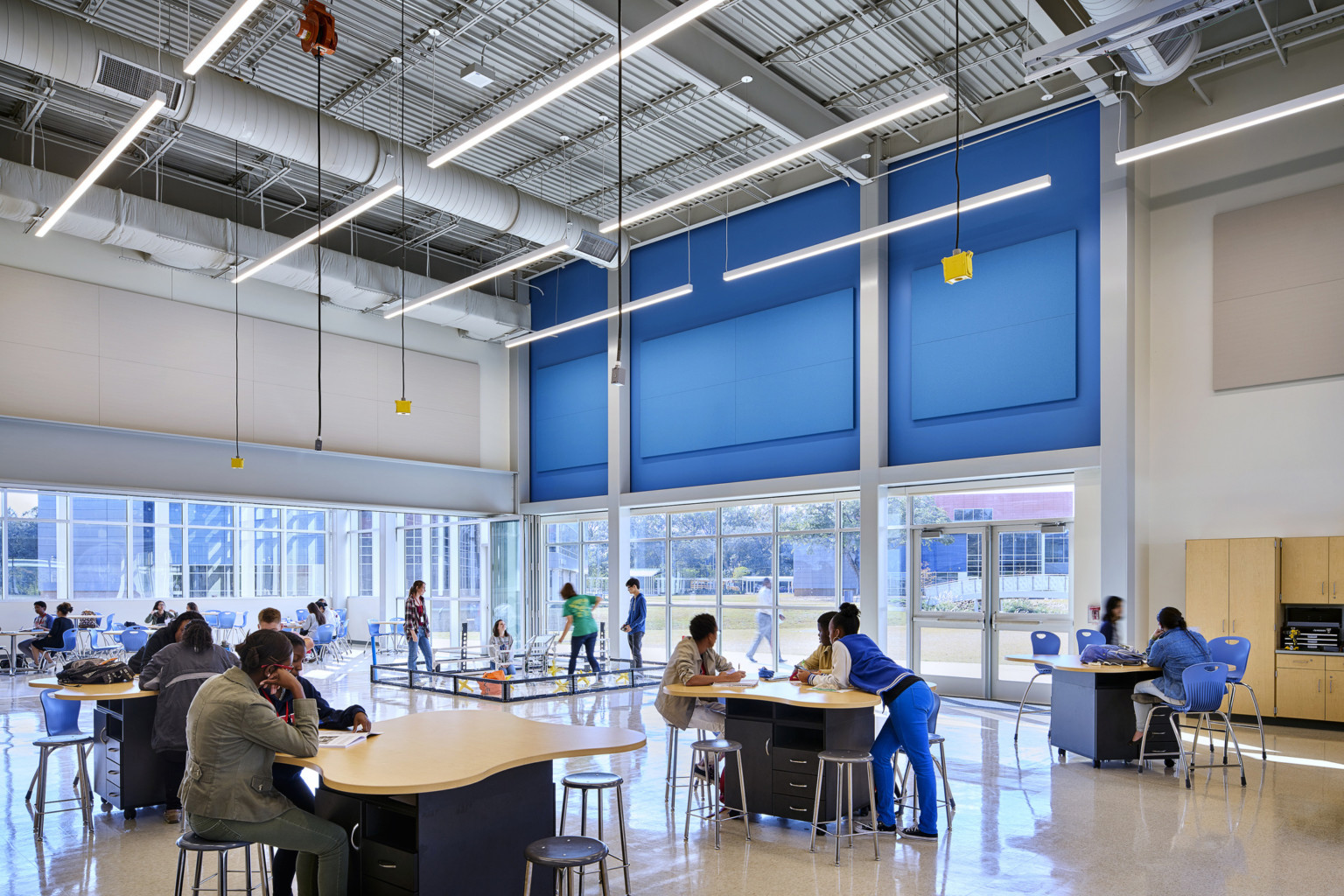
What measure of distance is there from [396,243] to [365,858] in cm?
1285

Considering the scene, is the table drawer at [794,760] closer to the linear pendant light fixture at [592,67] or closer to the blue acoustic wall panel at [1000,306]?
the linear pendant light fixture at [592,67]

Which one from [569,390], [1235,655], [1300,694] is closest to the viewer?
[1235,655]

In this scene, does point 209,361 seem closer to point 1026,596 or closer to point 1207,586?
point 1026,596

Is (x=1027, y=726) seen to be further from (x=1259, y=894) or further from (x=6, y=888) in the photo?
(x=6, y=888)

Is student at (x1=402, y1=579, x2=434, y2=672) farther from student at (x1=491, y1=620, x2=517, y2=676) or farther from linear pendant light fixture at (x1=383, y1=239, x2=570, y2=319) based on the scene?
linear pendant light fixture at (x1=383, y1=239, x2=570, y2=319)

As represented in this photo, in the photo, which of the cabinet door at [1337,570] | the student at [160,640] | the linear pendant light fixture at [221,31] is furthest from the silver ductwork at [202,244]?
the cabinet door at [1337,570]

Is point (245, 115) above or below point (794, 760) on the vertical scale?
above

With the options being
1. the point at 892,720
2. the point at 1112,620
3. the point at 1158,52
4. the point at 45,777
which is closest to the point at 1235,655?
the point at 1112,620

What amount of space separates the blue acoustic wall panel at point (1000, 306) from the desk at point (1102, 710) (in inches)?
133

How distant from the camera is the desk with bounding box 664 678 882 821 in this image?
5.30 m

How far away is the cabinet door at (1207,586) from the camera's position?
29.7ft

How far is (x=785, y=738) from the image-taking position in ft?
17.9

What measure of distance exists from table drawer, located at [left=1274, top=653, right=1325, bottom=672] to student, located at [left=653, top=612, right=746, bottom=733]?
243 inches

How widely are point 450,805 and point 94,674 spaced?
3.76 meters
